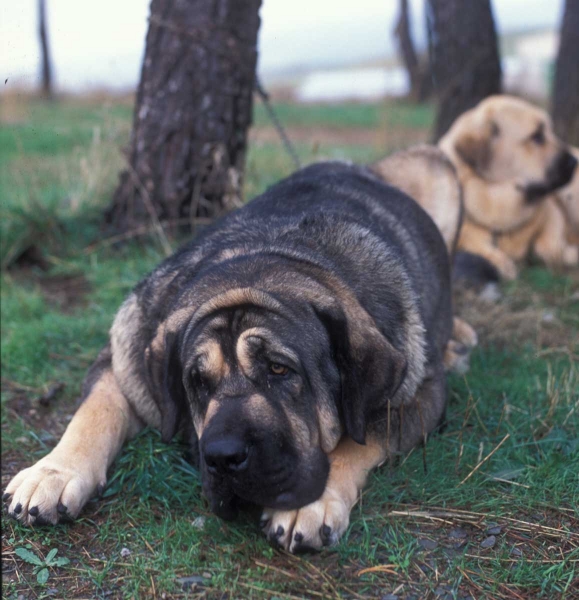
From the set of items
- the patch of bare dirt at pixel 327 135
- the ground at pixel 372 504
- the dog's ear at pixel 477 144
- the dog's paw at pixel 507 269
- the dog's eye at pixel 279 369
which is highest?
the dog's eye at pixel 279 369

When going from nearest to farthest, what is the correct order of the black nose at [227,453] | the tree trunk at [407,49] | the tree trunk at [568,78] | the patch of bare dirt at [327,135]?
the black nose at [227,453] < the tree trunk at [568,78] < the patch of bare dirt at [327,135] < the tree trunk at [407,49]

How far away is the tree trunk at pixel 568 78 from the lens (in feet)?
31.1

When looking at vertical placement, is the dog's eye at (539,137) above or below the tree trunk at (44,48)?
above

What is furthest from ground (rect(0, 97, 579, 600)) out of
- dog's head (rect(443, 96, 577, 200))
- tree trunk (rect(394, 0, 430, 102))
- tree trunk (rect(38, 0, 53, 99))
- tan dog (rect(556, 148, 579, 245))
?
tree trunk (rect(38, 0, 53, 99))

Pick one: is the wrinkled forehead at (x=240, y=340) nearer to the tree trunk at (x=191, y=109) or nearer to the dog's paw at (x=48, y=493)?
the dog's paw at (x=48, y=493)

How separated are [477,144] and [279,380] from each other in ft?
15.9

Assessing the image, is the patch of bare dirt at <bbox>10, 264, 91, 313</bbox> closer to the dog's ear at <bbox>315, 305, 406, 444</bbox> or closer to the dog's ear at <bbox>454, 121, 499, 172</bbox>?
the dog's ear at <bbox>315, 305, 406, 444</bbox>

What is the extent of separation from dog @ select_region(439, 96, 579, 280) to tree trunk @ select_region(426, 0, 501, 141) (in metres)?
1.61

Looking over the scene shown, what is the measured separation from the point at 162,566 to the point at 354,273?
4.73 feet

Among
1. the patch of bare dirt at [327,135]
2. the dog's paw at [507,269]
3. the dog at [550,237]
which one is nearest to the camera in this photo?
the dog's paw at [507,269]

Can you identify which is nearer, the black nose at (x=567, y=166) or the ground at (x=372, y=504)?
the ground at (x=372, y=504)

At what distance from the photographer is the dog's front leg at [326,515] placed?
2.88 metres

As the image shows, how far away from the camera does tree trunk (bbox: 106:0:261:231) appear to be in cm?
A: 604

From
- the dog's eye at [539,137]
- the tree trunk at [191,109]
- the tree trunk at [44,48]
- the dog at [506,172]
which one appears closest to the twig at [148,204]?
the tree trunk at [191,109]
